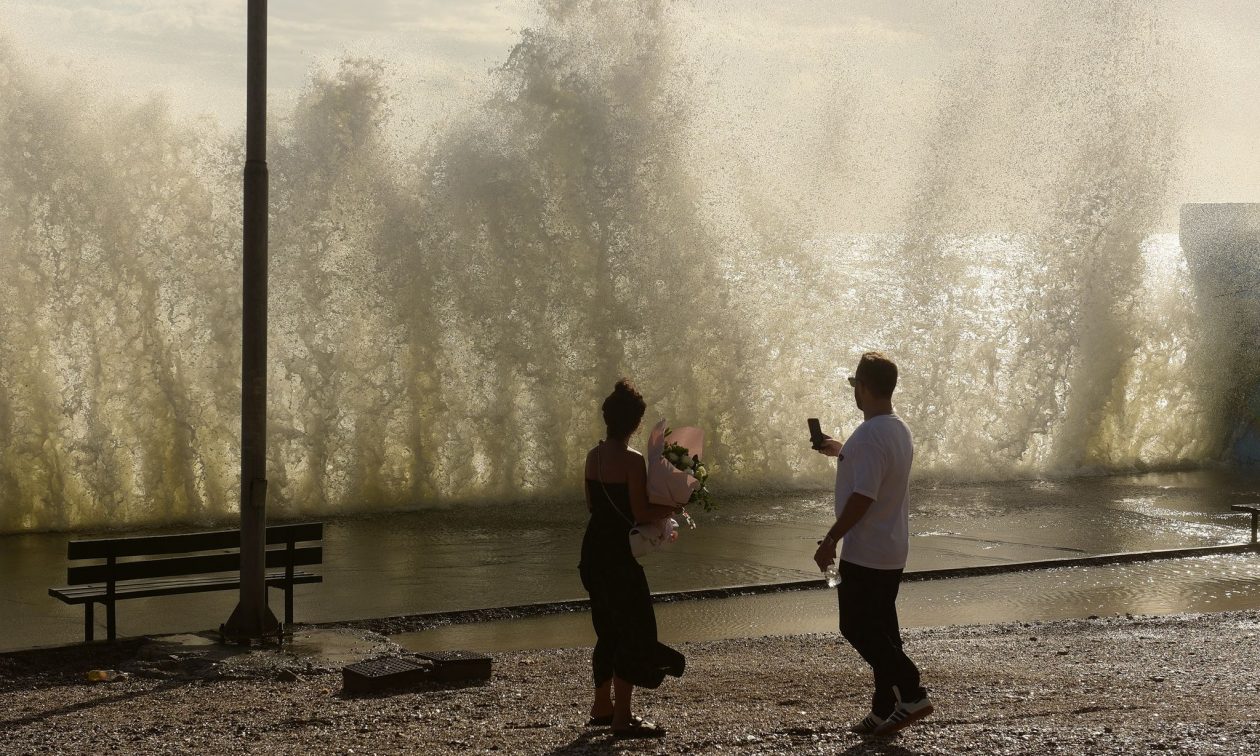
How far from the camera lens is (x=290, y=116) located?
61.4 ft

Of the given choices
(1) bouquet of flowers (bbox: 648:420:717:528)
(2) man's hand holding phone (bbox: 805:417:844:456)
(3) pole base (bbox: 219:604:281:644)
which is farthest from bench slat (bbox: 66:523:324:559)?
(2) man's hand holding phone (bbox: 805:417:844:456)

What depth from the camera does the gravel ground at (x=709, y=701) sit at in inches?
Result: 214

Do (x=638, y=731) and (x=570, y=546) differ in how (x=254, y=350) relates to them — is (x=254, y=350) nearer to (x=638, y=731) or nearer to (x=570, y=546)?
(x=638, y=731)

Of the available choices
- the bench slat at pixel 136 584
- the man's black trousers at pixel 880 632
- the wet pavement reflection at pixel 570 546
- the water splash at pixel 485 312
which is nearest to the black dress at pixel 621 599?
the man's black trousers at pixel 880 632

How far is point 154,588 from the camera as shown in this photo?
27.5ft

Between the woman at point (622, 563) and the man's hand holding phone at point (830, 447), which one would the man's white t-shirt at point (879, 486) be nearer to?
the man's hand holding phone at point (830, 447)

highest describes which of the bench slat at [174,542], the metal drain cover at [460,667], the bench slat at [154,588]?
the bench slat at [174,542]

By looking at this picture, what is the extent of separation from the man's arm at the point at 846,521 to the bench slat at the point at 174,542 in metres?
4.42

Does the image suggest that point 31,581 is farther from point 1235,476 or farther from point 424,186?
point 1235,476

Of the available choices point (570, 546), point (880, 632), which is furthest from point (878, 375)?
point (570, 546)

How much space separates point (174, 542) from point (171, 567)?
0.17 m

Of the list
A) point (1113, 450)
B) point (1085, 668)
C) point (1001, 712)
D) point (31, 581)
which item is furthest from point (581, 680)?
point (1113, 450)

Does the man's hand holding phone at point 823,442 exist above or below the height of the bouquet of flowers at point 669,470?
above

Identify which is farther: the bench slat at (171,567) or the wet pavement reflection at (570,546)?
the wet pavement reflection at (570,546)
